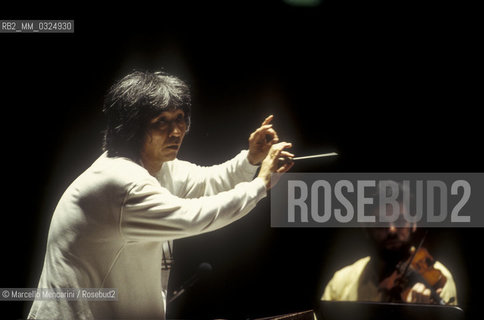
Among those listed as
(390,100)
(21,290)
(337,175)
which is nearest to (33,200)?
(21,290)

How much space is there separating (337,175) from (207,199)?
2.76ft

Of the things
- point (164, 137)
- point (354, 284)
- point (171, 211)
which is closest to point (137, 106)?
point (164, 137)

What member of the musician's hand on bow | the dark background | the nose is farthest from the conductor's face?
the musician's hand on bow

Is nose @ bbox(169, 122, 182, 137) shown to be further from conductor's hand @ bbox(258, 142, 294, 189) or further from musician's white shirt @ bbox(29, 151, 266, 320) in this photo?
conductor's hand @ bbox(258, 142, 294, 189)

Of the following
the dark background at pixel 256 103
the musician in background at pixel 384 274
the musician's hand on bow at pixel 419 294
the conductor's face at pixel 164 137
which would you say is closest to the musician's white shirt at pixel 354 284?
the musician in background at pixel 384 274

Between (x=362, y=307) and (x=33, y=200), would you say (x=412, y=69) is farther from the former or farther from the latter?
(x=33, y=200)

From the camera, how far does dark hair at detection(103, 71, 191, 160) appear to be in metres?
2.71

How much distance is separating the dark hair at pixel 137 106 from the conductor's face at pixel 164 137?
0.08 feet

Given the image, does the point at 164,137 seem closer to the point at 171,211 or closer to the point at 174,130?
the point at 174,130

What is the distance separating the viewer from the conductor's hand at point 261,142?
2932 millimetres

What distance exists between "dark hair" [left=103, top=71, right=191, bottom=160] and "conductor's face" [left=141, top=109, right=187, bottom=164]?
2cm

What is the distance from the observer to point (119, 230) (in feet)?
8.43

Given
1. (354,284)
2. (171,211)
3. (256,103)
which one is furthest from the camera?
(354,284)

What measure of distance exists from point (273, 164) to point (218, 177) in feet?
1.11
